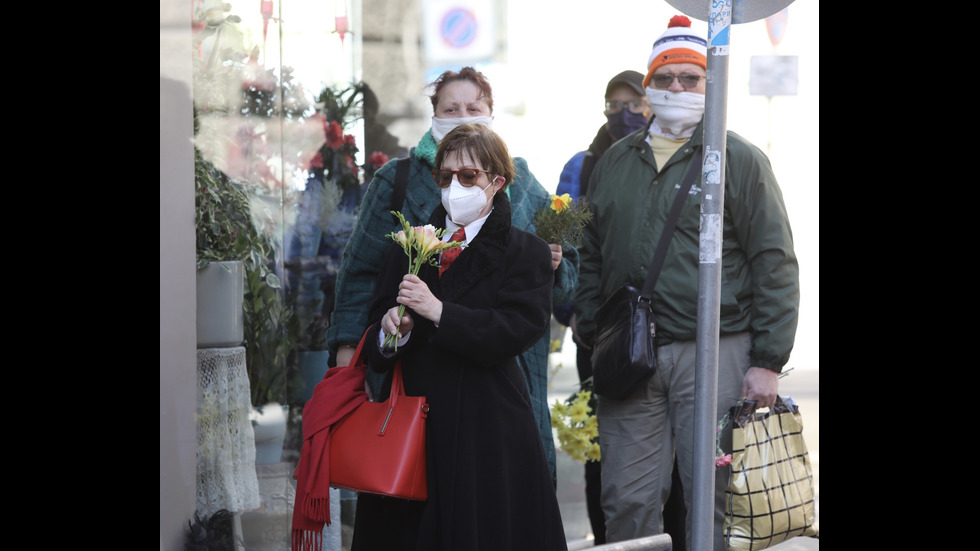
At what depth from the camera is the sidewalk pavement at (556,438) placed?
681 cm

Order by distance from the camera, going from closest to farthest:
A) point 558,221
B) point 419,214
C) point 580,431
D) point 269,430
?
point 558,221
point 419,214
point 269,430
point 580,431

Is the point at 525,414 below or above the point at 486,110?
below

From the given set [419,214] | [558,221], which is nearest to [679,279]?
[558,221]

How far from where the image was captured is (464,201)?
153 inches

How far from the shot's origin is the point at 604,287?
493 centimetres

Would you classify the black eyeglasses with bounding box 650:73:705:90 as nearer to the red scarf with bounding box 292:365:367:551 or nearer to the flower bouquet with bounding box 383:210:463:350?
the flower bouquet with bounding box 383:210:463:350

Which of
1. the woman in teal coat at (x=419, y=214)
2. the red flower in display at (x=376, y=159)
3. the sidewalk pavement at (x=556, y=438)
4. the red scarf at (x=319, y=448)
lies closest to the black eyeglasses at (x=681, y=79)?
the woman in teal coat at (x=419, y=214)

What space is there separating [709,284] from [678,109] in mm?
1441

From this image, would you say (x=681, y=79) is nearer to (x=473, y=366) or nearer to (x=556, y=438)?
(x=473, y=366)

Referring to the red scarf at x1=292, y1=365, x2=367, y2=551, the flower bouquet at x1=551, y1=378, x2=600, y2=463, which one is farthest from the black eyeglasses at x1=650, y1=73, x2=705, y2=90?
the red scarf at x1=292, y1=365, x2=367, y2=551

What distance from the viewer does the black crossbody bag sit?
4.60 m
